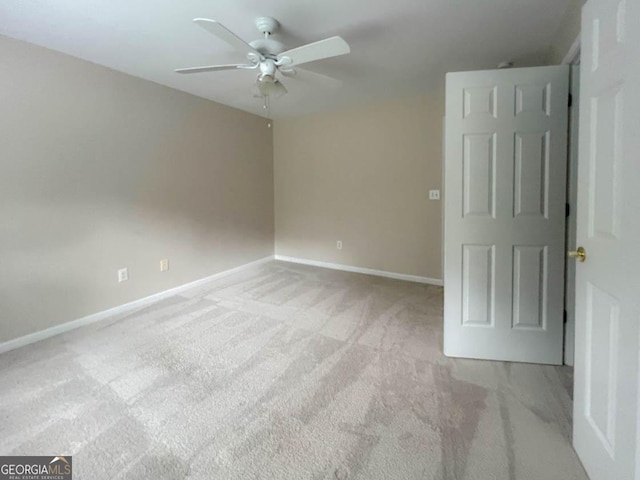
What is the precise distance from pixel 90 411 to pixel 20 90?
234 centimetres

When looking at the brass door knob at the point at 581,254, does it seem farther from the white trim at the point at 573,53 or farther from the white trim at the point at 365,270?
the white trim at the point at 365,270

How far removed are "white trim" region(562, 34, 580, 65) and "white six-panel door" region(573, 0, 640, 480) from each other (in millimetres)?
630

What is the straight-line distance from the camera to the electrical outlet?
2971 millimetres

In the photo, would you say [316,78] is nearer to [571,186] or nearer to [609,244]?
[571,186]

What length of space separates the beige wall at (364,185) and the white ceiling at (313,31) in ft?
2.66

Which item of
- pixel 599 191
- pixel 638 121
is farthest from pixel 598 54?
pixel 599 191

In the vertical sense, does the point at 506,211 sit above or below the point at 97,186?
below

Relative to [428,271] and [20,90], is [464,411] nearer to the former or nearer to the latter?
[428,271]

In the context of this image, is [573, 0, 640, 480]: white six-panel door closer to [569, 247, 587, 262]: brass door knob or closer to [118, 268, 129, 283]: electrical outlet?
[569, 247, 587, 262]: brass door knob

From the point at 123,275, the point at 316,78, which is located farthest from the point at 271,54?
the point at 123,275

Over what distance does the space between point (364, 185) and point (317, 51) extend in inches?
95.8

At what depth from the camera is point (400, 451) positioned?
135 centimetres

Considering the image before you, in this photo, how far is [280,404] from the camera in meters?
1.67

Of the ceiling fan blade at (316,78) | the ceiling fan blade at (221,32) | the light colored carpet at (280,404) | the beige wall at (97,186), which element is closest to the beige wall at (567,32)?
the ceiling fan blade at (316,78)
